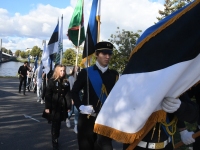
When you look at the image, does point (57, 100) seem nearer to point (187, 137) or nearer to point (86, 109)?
point (86, 109)

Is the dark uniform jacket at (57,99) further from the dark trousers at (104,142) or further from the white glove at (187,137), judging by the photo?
the white glove at (187,137)

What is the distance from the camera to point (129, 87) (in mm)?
2570

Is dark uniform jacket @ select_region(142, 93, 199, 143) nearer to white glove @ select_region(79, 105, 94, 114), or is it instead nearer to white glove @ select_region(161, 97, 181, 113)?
white glove @ select_region(161, 97, 181, 113)

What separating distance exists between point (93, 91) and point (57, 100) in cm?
242

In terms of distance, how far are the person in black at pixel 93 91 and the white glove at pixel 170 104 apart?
1.84 meters

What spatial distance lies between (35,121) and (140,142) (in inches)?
287

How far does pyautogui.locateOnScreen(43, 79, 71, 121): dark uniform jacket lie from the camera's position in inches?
259

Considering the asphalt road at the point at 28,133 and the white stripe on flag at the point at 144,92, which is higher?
the white stripe on flag at the point at 144,92

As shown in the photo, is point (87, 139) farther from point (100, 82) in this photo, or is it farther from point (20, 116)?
point (20, 116)

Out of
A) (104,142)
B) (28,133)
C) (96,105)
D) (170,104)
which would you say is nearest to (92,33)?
(96,105)

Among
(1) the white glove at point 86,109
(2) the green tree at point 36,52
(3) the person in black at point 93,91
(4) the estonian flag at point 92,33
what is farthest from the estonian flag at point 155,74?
(2) the green tree at point 36,52

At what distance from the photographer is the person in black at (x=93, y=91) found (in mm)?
4348

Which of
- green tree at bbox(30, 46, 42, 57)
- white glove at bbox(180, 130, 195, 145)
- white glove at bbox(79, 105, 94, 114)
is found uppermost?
green tree at bbox(30, 46, 42, 57)

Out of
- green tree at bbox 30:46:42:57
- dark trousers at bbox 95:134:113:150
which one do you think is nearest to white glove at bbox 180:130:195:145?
dark trousers at bbox 95:134:113:150
